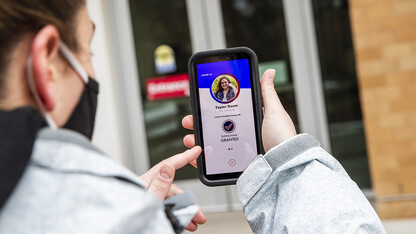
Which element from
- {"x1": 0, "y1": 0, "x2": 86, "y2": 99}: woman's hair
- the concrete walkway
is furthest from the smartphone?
the concrete walkway

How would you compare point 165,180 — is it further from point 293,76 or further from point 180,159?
point 293,76

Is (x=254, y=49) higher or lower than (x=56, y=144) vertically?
higher

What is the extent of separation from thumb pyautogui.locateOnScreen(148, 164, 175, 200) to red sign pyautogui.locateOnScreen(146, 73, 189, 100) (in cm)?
386

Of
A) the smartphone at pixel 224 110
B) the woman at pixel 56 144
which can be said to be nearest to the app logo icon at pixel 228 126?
the smartphone at pixel 224 110

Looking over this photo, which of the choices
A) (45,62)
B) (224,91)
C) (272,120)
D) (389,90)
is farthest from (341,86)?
(45,62)

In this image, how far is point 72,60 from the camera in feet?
2.23

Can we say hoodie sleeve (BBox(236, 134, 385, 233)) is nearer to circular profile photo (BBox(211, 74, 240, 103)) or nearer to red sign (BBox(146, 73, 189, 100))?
circular profile photo (BBox(211, 74, 240, 103))

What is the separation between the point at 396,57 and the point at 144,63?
7.32 feet

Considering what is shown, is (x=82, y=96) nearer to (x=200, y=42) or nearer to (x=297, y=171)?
(x=297, y=171)

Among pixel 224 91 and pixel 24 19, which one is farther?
pixel 224 91

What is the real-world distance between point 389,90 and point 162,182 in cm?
350

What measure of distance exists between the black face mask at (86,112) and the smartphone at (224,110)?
44 cm

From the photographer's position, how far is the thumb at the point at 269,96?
1.14m

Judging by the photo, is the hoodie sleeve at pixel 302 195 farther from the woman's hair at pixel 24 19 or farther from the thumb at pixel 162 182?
the woman's hair at pixel 24 19
